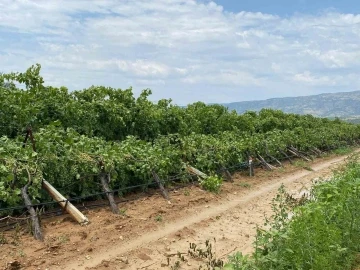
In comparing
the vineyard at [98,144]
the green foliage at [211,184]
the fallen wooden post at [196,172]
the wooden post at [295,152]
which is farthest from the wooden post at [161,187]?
the wooden post at [295,152]

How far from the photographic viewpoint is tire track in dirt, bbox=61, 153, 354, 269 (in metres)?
7.20

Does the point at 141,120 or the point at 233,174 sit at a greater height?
the point at 141,120

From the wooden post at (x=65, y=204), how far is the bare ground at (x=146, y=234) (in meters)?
0.18

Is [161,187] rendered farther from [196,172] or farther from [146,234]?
[146,234]

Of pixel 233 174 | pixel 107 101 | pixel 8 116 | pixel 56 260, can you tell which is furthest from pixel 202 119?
pixel 56 260

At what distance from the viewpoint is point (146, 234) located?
28.1 ft

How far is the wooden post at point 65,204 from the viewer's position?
8594mm

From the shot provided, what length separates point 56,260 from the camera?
6973 millimetres

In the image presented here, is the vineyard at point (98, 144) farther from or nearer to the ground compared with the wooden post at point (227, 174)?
farther from the ground

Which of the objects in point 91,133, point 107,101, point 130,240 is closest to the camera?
point 130,240

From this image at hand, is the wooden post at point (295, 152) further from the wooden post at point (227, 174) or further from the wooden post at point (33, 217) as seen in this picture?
the wooden post at point (33, 217)

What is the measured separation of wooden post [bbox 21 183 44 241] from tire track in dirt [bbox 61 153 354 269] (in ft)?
3.72

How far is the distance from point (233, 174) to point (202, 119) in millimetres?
4691

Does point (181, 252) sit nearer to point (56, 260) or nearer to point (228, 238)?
point (228, 238)
